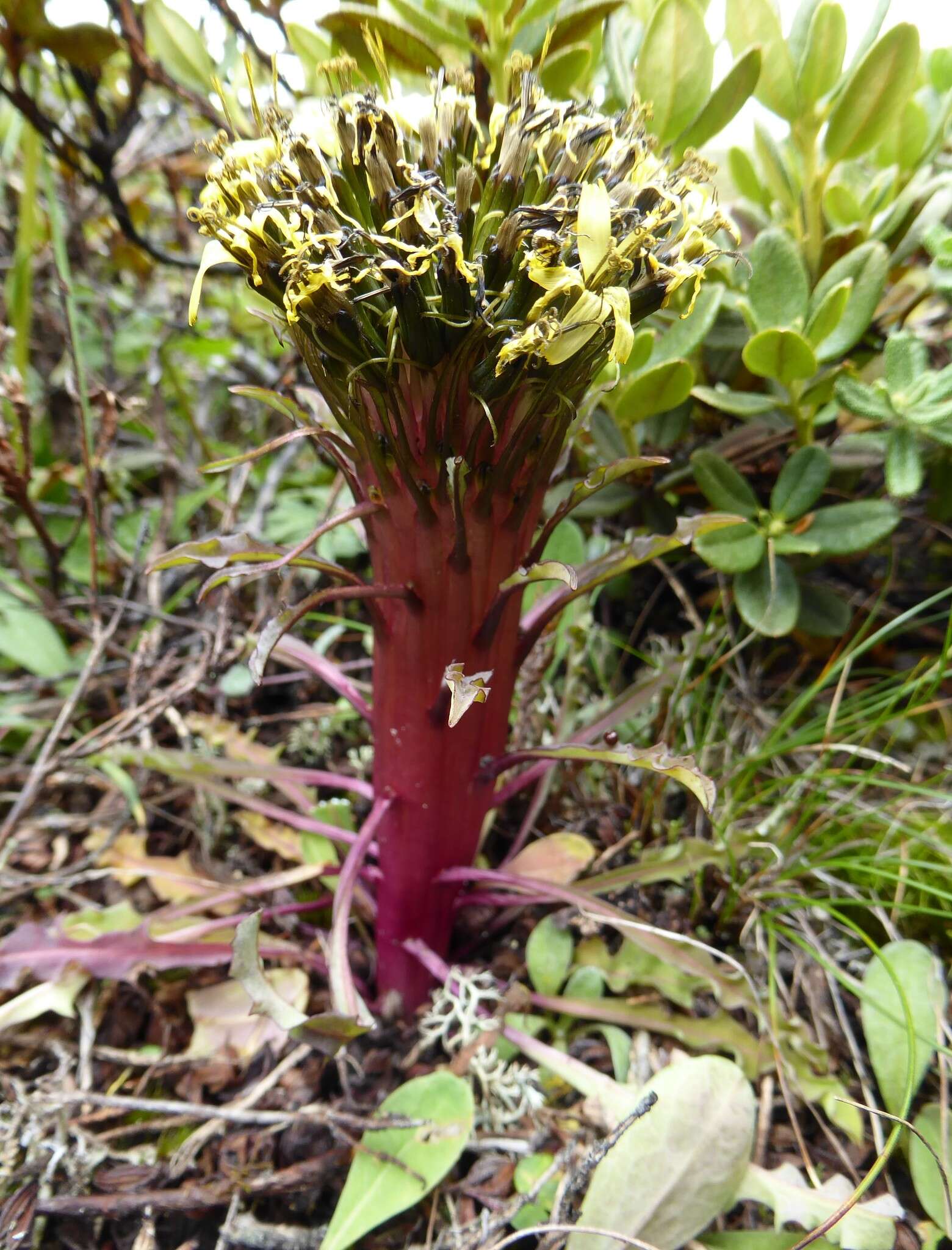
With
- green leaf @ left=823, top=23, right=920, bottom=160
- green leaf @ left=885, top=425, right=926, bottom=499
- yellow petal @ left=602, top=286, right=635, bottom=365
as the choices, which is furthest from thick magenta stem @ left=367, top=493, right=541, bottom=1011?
green leaf @ left=823, top=23, right=920, bottom=160

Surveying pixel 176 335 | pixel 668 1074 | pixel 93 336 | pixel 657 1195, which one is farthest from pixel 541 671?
pixel 93 336

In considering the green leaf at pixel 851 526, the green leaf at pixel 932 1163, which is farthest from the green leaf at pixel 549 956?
the green leaf at pixel 851 526

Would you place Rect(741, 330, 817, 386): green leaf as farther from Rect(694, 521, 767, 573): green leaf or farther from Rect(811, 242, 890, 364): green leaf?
Rect(694, 521, 767, 573): green leaf

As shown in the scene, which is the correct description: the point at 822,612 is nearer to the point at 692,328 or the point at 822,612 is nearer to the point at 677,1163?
the point at 692,328

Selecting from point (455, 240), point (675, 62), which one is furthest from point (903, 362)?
point (455, 240)

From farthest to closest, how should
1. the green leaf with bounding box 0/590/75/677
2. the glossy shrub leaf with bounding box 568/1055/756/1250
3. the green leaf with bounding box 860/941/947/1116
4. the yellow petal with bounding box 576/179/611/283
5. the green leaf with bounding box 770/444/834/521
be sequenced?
Result: 1. the green leaf with bounding box 0/590/75/677
2. the green leaf with bounding box 770/444/834/521
3. the green leaf with bounding box 860/941/947/1116
4. the glossy shrub leaf with bounding box 568/1055/756/1250
5. the yellow petal with bounding box 576/179/611/283

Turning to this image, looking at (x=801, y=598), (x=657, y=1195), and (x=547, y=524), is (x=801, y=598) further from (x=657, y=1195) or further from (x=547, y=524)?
(x=657, y=1195)
